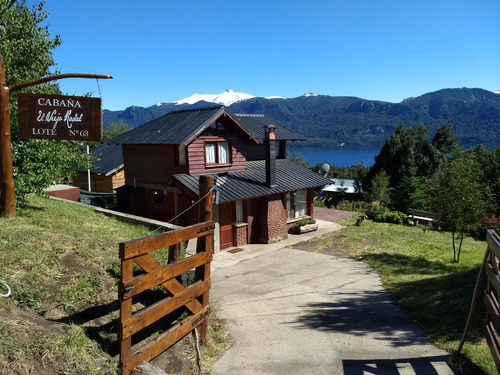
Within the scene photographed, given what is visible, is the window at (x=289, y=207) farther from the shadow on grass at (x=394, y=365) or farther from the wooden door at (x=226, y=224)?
the shadow on grass at (x=394, y=365)

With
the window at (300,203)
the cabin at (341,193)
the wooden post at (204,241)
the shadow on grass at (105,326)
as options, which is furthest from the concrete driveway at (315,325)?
the cabin at (341,193)

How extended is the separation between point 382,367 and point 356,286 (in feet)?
17.5

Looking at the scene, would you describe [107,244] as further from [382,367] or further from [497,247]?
[497,247]

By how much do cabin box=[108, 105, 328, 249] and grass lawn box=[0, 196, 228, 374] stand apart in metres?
8.15

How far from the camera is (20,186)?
9.50 metres

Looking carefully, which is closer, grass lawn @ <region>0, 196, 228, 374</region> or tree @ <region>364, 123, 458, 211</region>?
grass lawn @ <region>0, 196, 228, 374</region>

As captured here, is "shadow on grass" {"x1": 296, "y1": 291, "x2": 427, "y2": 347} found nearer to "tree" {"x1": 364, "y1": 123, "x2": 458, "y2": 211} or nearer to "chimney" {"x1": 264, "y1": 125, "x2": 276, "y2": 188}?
"chimney" {"x1": 264, "y1": 125, "x2": 276, "y2": 188}

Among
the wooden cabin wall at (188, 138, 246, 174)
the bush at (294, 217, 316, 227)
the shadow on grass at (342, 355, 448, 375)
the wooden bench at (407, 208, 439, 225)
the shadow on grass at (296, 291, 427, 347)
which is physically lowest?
the wooden bench at (407, 208, 439, 225)

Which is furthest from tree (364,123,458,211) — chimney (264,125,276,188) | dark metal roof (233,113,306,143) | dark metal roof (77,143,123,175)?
chimney (264,125,276,188)

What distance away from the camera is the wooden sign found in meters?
7.82

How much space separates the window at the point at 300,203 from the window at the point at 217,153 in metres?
4.95

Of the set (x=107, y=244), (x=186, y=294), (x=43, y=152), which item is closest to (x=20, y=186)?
(x=43, y=152)

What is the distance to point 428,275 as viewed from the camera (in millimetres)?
12219

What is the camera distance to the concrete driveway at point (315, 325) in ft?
20.4
